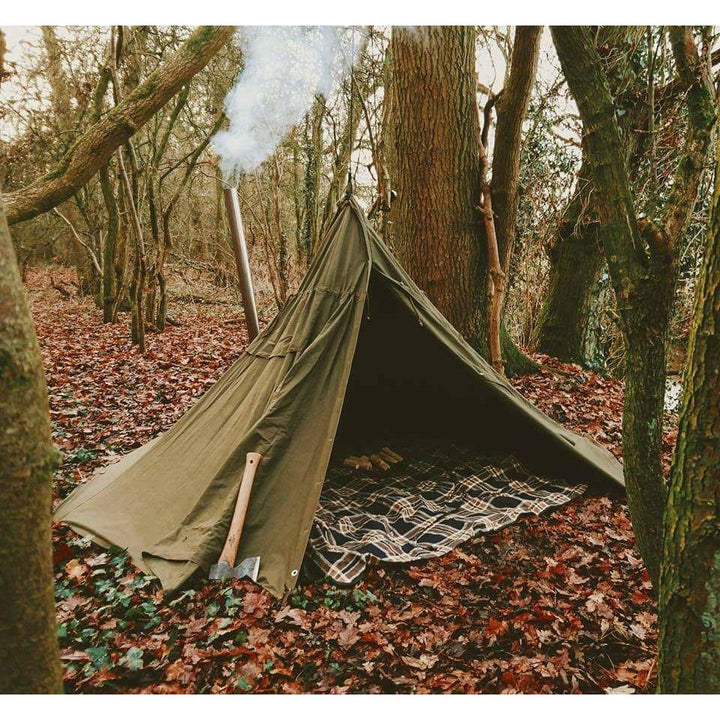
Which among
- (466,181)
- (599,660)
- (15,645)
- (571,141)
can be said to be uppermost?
(571,141)

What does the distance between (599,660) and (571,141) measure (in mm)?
5841

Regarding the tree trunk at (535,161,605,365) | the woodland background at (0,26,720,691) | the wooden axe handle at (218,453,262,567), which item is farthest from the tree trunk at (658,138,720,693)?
the tree trunk at (535,161,605,365)

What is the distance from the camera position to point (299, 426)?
9.00 ft

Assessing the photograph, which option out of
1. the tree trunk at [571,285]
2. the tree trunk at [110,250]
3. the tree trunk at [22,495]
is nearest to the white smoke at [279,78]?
the tree trunk at [110,250]

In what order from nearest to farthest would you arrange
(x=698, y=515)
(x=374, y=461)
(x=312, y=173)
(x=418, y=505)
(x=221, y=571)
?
1. (x=698, y=515)
2. (x=221, y=571)
3. (x=418, y=505)
4. (x=374, y=461)
5. (x=312, y=173)

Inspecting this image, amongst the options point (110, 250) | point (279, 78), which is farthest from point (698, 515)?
point (110, 250)

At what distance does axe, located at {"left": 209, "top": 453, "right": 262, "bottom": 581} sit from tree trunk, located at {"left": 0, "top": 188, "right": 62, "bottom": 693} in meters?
1.44

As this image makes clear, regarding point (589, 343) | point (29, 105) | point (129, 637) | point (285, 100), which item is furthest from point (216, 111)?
point (129, 637)

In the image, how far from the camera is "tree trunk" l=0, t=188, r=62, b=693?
935mm

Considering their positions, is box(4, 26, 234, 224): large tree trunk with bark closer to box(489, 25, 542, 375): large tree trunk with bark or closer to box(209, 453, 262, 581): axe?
box(209, 453, 262, 581): axe

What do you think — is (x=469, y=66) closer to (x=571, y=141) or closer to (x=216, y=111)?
(x=571, y=141)

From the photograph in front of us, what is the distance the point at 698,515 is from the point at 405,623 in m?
1.39

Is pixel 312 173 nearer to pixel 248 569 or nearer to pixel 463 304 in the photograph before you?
pixel 463 304

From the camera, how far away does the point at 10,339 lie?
3.08 ft
